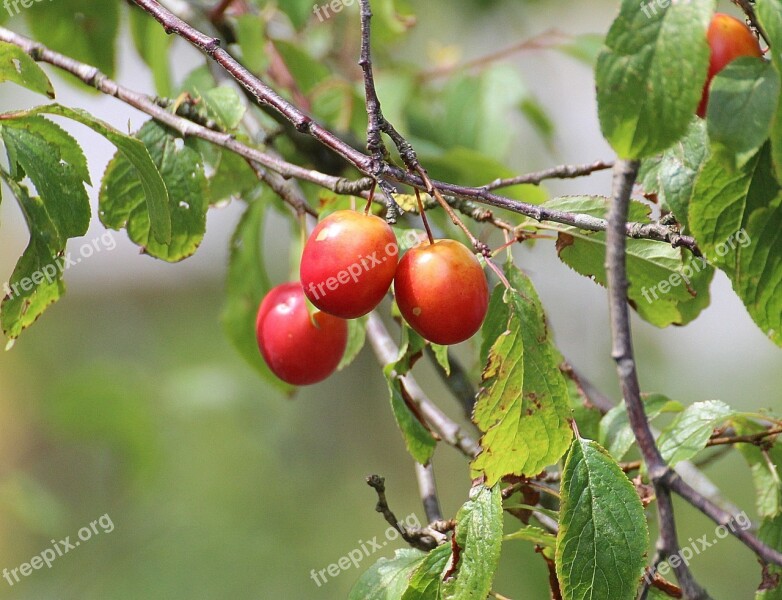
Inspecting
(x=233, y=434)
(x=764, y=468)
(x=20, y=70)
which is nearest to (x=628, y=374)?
(x=764, y=468)

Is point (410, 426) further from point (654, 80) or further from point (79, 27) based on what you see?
point (79, 27)

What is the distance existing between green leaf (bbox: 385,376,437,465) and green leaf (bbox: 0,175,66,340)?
39 cm

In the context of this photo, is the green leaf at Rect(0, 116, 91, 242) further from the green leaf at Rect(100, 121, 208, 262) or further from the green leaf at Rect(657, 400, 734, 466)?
the green leaf at Rect(657, 400, 734, 466)

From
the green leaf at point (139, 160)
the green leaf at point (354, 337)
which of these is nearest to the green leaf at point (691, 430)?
the green leaf at point (354, 337)

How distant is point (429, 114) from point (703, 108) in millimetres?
1244

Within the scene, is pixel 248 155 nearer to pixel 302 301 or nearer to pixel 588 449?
pixel 302 301

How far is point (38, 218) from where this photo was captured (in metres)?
0.88

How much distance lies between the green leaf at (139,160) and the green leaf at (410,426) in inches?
12.1

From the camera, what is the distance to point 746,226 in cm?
71

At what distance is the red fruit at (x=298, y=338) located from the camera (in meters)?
1.13

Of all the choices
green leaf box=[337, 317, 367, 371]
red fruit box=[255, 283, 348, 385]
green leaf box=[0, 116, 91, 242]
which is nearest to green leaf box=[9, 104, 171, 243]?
green leaf box=[0, 116, 91, 242]

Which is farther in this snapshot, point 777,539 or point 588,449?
point 777,539

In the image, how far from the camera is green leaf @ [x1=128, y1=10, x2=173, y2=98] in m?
1.51

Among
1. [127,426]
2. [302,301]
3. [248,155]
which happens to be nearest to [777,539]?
[302,301]
